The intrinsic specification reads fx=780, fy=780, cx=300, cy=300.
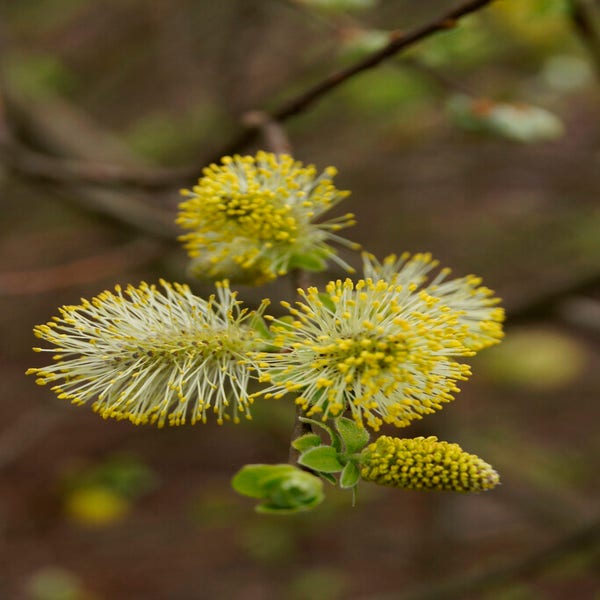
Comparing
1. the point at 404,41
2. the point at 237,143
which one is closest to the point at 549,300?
the point at 237,143

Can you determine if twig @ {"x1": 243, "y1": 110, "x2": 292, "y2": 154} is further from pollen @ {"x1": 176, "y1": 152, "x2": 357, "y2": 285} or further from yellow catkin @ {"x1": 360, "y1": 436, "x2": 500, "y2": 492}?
yellow catkin @ {"x1": 360, "y1": 436, "x2": 500, "y2": 492}

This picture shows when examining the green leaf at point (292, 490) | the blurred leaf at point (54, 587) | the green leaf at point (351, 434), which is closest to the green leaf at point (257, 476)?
the green leaf at point (292, 490)

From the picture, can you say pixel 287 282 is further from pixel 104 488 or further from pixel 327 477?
pixel 327 477

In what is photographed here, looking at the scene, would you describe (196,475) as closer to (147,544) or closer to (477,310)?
(147,544)

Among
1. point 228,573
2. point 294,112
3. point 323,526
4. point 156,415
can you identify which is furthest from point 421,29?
point 228,573

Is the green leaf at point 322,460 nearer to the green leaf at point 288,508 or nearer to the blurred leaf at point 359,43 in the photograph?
the green leaf at point 288,508

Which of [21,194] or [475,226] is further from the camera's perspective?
[475,226]
